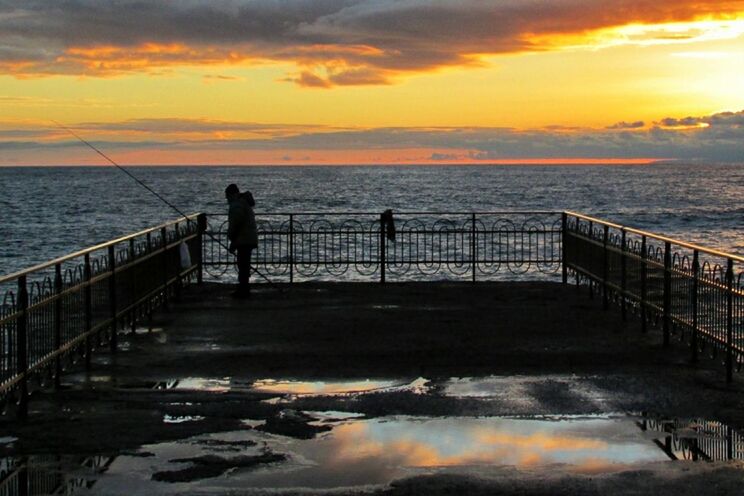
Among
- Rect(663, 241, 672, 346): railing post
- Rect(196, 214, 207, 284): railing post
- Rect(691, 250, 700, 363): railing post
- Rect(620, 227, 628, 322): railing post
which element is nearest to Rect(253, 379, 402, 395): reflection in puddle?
Rect(691, 250, 700, 363): railing post

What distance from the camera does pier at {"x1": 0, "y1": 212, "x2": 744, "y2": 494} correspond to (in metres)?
8.30

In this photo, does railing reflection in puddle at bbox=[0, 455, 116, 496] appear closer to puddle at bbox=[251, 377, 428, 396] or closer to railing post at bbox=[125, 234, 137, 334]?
puddle at bbox=[251, 377, 428, 396]

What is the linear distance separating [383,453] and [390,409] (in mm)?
1685

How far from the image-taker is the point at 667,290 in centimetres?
1396

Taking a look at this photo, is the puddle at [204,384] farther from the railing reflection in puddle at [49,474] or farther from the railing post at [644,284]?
the railing post at [644,284]

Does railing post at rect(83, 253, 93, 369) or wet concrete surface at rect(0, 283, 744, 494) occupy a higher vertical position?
railing post at rect(83, 253, 93, 369)

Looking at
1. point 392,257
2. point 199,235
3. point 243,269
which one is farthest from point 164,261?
point 392,257

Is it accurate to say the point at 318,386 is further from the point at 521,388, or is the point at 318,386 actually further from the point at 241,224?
the point at 241,224

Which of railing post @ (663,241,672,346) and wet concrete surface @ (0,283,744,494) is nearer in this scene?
wet concrete surface @ (0,283,744,494)

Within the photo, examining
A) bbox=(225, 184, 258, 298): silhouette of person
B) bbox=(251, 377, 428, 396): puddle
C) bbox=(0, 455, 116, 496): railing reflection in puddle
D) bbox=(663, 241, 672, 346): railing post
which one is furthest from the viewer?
bbox=(225, 184, 258, 298): silhouette of person

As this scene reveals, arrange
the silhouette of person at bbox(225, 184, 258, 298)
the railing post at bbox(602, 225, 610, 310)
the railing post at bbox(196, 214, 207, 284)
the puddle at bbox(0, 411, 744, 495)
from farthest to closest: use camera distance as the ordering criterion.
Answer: the railing post at bbox(196, 214, 207, 284)
the silhouette of person at bbox(225, 184, 258, 298)
the railing post at bbox(602, 225, 610, 310)
the puddle at bbox(0, 411, 744, 495)

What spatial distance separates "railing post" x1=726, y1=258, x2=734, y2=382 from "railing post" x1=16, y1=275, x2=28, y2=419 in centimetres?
674

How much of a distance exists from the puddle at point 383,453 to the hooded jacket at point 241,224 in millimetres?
10300

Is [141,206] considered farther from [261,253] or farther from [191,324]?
[191,324]
